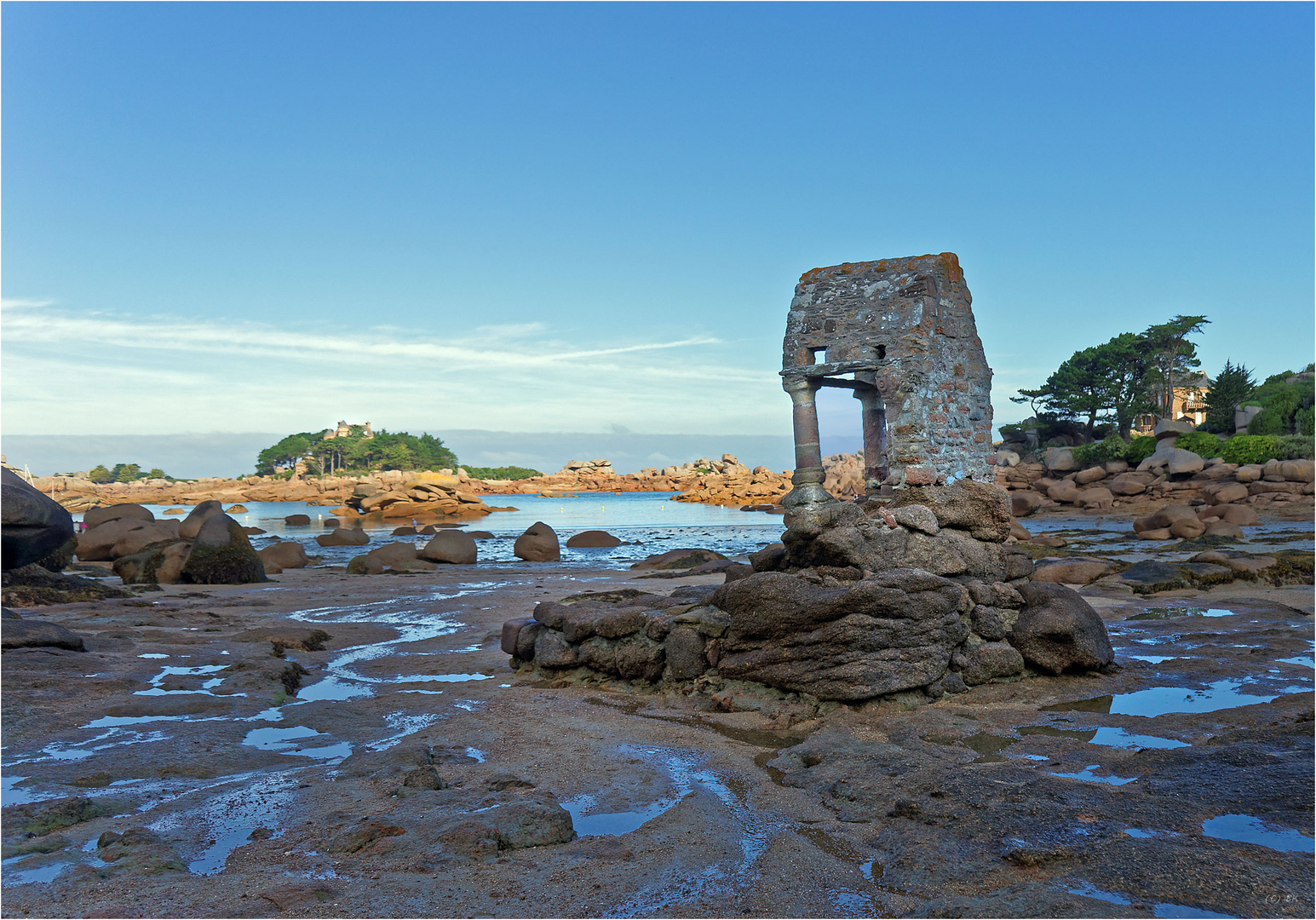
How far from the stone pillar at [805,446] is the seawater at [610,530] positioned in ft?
30.4

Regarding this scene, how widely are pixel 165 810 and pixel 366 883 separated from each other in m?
1.74

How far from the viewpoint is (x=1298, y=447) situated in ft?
115

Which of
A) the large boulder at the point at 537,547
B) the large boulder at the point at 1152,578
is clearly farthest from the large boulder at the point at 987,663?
the large boulder at the point at 537,547

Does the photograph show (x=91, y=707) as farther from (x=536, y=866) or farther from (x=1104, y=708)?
(x=1104, y=708)

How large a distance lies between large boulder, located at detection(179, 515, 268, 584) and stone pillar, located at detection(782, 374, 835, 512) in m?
11.7

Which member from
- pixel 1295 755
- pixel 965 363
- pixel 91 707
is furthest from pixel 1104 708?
pixel 91 707

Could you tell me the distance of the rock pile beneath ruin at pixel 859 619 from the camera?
23.8ft

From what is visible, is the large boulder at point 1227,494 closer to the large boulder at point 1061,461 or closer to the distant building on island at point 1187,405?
the large boulder at point 1061,461

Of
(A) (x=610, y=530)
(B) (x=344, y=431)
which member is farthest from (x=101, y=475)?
(A) (x=610, y=530)

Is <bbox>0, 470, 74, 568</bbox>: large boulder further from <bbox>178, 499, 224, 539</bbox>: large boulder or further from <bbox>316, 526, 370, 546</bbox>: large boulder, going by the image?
<bbox>316, 526, 370, 546</bbox>: large boulder

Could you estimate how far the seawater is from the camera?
27.1 meters

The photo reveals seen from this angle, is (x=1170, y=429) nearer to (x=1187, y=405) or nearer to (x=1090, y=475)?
(x=1090, y=475)

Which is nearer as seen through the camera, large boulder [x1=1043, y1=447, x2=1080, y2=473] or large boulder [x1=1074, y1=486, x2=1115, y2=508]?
large boulder [x1=1074, y1=486, x2=1115, y2=508]

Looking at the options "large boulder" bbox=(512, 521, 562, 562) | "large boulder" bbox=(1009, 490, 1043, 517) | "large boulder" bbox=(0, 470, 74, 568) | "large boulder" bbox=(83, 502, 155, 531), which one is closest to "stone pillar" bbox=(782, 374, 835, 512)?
"large boulder" bbox=(0, 470, 74, 568)
